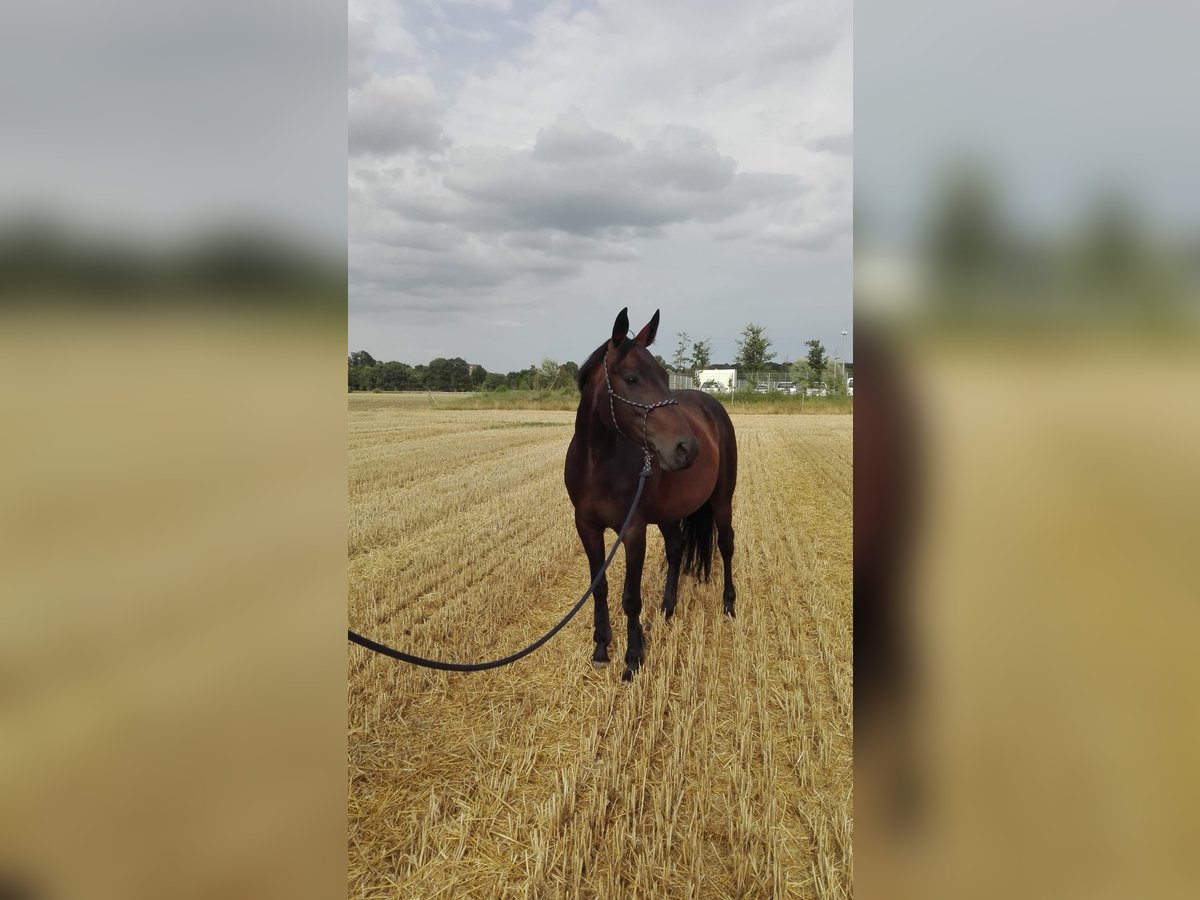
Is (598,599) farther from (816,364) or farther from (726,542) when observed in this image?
(816,364)

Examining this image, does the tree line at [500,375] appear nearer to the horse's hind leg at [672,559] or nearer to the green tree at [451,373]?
the green tree at [451,373]

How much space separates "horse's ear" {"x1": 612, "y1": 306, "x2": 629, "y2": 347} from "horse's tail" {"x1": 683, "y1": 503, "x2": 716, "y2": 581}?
2.62 m

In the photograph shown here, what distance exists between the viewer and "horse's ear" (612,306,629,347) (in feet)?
12.8

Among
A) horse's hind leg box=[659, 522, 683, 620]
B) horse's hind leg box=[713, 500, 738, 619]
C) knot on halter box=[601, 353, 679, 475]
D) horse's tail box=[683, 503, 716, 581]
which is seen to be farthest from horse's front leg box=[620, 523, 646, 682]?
horse's tail box=[683, 503, 716, 581]

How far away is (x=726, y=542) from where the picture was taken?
604 cm

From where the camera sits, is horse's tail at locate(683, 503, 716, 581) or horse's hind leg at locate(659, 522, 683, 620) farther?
horse's tail at locate(683, 503, 716, 581)

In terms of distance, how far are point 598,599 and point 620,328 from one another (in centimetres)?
212

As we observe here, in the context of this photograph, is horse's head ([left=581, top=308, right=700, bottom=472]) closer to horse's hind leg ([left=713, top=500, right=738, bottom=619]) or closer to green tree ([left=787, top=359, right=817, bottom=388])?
horse's hind leg ([left=713, top=500, right=738, bottom=619])

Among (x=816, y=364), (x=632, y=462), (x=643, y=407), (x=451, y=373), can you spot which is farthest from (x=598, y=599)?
(x=451, y=373)

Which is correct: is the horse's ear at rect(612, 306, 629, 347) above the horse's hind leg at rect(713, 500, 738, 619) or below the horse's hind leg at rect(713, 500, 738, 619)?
above

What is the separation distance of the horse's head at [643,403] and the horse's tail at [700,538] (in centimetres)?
229
